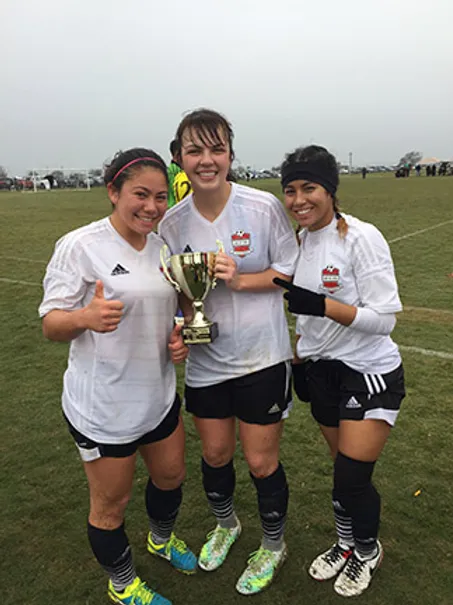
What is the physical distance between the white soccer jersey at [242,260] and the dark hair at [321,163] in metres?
0.21

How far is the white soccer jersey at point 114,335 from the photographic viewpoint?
6.42ft

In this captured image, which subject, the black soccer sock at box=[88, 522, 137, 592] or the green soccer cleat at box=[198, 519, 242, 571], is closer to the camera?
the black soccer sock at box=[88, 522, 137, 592]

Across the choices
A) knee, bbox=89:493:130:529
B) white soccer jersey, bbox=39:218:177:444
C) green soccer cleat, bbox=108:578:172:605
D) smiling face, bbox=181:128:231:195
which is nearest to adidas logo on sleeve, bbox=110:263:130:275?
white soccer jersey, bbox=39:218:177:444

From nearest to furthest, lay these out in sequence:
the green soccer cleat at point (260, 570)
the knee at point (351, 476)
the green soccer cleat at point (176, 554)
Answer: the knee at point (351, 476)
the green soccer cleat at point (260, 570)
the green soccer cleat at point (176, 554)

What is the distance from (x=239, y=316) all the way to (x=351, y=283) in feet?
1.66

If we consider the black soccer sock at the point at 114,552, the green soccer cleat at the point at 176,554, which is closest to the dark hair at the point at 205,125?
the black soccer sock at the point at 114,552

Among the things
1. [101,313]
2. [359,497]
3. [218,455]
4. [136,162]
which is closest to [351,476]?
[359,497]

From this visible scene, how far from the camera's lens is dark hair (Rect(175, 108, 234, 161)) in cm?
209

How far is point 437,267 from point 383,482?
663 cm

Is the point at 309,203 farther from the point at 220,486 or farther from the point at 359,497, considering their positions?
the point at 220,486

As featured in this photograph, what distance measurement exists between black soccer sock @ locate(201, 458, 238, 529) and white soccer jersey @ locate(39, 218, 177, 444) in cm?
54

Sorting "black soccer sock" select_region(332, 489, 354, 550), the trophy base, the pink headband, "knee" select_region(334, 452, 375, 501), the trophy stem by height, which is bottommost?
"black soccer sock" select_region(332, 489, 354, 550)

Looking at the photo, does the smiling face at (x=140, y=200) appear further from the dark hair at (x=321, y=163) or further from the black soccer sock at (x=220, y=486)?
the black soccer sock at (x=220, y=486)

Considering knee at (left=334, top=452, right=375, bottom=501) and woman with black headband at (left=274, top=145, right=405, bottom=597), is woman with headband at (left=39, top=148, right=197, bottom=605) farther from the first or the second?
knee at (left=334, top=452, right=375, bottom=501)
